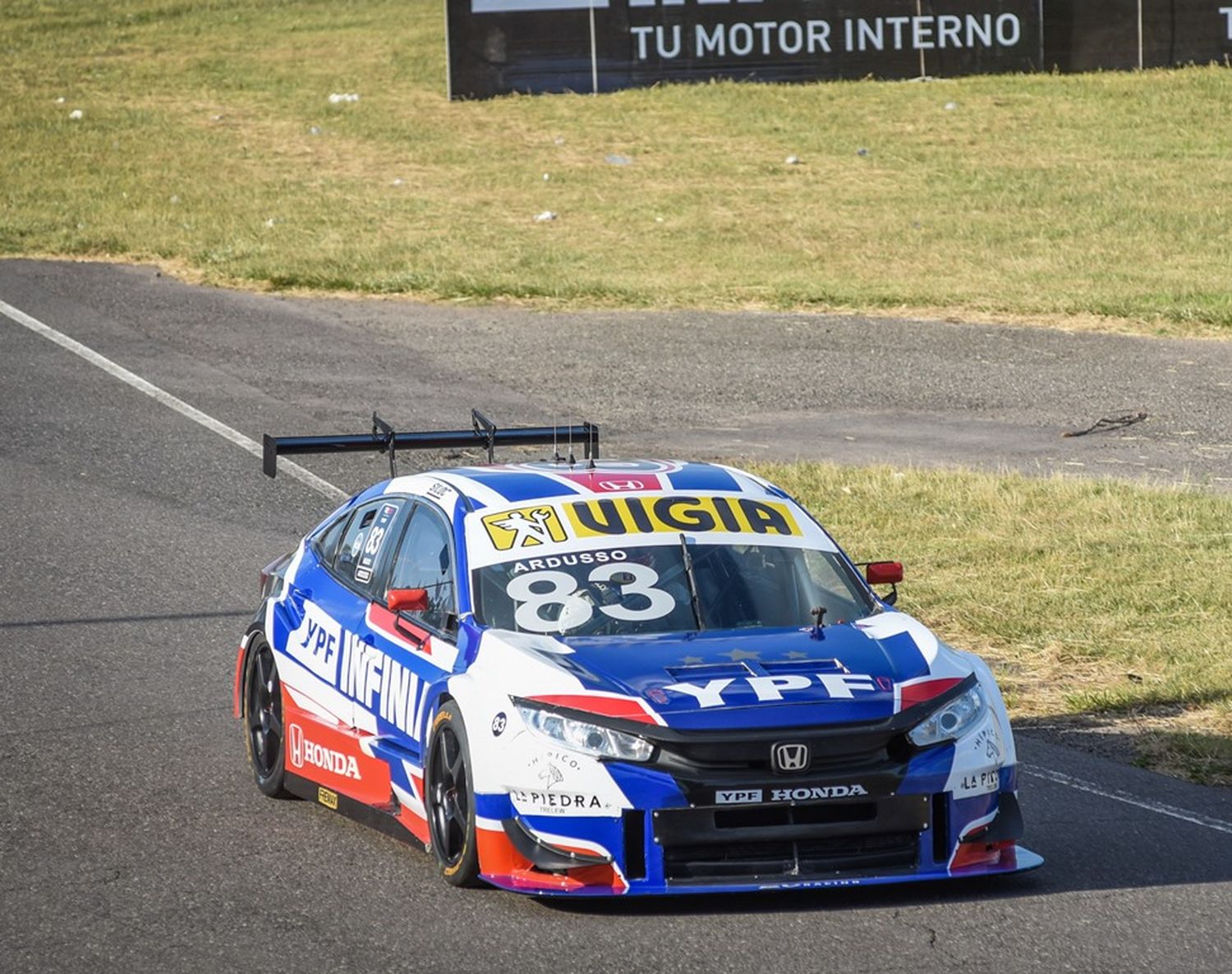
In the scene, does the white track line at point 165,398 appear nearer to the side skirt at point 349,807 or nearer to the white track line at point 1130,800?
the side skirt at point 349,807

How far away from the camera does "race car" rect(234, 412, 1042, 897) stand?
7105 mm

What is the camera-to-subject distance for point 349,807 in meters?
8.53

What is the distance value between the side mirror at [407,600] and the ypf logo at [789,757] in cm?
168

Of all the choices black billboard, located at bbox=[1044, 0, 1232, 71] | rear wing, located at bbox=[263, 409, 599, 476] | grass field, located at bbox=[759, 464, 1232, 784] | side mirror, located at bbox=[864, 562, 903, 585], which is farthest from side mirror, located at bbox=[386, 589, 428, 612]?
black billboard, located at bbox=[1044, 0, 1232, 71]

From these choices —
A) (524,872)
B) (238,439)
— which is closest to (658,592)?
(524,872)

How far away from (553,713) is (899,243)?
77.8ft

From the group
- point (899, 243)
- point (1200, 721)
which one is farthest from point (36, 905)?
point (899, 243)

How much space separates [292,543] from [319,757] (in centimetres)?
669

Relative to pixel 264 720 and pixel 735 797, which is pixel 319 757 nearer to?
pixel 264 720

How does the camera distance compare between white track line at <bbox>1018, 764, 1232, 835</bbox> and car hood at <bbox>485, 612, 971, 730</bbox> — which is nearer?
car hood at <bbox>485, 612, 971, 730</bbox>

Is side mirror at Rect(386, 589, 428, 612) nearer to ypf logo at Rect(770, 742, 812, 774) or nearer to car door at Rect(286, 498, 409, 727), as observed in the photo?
car door at Rect(286, 498, 409, 727)

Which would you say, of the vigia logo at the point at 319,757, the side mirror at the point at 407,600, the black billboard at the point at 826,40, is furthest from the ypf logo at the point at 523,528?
the black billboard at the point at 826,40

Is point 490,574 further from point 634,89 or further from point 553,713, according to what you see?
point 634,89

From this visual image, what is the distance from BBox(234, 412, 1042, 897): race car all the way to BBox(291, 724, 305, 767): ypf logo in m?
0.01
